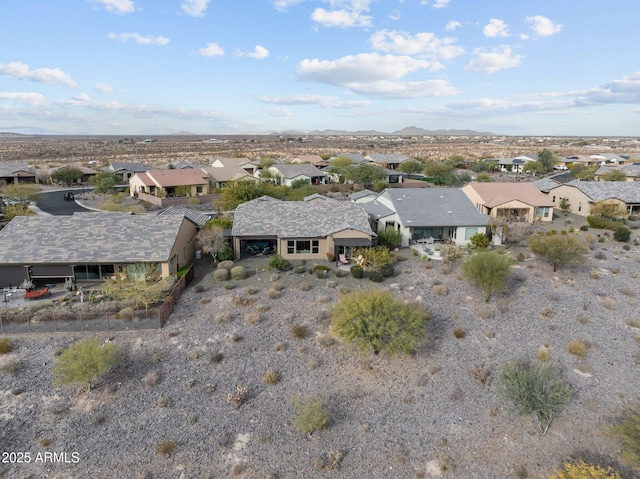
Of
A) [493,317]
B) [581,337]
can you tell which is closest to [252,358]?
[493,317]

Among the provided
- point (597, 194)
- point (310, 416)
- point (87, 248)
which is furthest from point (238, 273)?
point (597, 194)

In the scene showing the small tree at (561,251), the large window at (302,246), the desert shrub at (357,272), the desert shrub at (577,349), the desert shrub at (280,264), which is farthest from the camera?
the large window at (302,246)

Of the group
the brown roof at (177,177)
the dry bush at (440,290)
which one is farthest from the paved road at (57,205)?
the dry bush at (440,290)

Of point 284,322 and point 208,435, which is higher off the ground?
point 284,322

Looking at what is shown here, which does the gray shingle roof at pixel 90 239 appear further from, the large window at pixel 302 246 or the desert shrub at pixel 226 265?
the large window at pixel 302 246

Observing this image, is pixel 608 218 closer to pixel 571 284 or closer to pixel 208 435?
pixel 571 284
